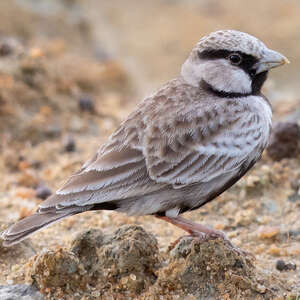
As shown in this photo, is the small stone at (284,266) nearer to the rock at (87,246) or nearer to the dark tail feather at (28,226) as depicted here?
the rock at (87,246)

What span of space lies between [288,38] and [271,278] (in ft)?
26.8

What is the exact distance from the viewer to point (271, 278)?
13.8 feet

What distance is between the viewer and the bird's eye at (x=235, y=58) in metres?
4.48

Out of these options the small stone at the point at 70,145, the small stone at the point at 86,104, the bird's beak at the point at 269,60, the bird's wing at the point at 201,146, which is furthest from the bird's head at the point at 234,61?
the small stone at the point at 86,104

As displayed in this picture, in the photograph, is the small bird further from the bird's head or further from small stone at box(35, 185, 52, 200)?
small stone at box(35, 185, 52, 200)

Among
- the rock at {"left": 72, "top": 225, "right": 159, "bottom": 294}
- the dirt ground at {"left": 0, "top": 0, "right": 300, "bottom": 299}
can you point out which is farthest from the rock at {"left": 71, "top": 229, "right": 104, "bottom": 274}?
the dirt ground at {"left": 0, "top": 0, "right": 300, "bottom": 299}

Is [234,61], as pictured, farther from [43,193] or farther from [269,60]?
[43,193]

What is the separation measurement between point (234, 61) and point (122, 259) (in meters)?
1.63

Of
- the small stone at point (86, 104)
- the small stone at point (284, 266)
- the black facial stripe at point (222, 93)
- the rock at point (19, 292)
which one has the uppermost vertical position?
the black facial stripe at point (222, 93)

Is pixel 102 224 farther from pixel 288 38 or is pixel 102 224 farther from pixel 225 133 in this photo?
pixel 288 38

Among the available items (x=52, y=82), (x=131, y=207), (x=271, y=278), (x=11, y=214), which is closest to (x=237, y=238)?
(x=271, y=278)

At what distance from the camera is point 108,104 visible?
8.57 m

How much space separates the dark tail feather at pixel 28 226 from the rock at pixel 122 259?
31 cm

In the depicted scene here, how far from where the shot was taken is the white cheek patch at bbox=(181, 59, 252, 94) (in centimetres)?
453
